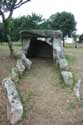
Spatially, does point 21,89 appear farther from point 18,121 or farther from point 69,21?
point 69,21

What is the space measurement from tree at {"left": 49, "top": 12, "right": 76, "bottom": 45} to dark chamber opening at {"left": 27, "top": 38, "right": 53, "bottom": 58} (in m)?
25.3

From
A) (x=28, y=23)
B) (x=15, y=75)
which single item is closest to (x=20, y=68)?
(x=15, y=75)

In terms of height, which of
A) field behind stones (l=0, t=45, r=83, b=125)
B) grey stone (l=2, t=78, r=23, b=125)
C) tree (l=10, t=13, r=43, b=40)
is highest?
tree (l=10, t=13, r=43, b=40)

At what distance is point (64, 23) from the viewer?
42156mm

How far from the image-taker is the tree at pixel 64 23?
137 feet

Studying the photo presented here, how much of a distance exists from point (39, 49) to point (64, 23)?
2654 cm

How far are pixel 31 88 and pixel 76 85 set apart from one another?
142 centimetres

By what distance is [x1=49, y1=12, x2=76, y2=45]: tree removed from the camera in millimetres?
41656

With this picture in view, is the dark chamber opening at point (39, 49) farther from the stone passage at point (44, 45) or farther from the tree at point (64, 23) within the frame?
the tree at point (64, 23)

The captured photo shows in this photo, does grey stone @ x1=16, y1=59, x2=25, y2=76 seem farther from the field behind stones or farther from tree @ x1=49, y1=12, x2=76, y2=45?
tree @ x1=49, y1=12, x2=76, y2=45

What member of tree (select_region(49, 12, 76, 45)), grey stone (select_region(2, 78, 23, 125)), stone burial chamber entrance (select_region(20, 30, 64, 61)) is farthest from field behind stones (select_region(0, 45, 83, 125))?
tree (select_region(49, 12, 76, 45))

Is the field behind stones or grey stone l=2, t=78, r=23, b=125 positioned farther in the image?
the field behind stones

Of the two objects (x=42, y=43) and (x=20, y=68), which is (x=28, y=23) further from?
(x=20, y=68)

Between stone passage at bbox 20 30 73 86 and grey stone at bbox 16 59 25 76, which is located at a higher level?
stone passage at bbox 20 30 73 86
